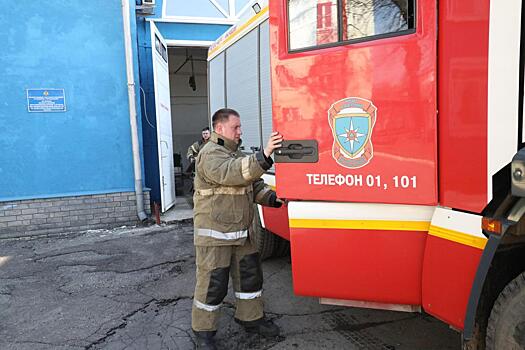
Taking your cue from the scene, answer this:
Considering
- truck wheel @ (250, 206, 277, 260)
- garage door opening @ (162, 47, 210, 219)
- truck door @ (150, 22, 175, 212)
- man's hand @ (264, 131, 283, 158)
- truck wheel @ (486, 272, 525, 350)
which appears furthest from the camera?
garage door opening @ (162, 47, 210, 219)

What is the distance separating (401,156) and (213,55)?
422 centimetres

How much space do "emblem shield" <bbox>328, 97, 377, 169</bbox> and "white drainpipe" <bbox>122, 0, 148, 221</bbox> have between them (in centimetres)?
584

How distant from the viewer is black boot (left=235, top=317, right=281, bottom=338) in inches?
132

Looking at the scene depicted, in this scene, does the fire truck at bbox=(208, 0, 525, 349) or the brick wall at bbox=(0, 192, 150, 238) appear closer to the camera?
the fire truck at bbox=(208, 0, 525, 349)

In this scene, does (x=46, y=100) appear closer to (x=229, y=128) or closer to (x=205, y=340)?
(x=229, y=128)

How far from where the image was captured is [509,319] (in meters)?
1.93

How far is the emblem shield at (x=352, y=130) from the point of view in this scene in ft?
7.59

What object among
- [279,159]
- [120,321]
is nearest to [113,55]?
[120,321]

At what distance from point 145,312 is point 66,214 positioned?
4.19 metres

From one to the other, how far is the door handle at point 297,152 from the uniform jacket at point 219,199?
→ 0.41 metres

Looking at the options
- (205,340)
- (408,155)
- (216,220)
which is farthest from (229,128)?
(205,340)

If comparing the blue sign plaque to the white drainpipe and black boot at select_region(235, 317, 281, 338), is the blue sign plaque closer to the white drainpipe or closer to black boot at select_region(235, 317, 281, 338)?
the white drainpipe

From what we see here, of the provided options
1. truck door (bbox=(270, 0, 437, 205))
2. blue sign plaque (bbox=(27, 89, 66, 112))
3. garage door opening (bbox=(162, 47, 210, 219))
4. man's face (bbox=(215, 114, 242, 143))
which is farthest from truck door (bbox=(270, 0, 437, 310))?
garage door opening (bbox=(162, 47, 210, 219))

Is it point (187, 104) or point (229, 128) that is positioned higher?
point (187, 104)
